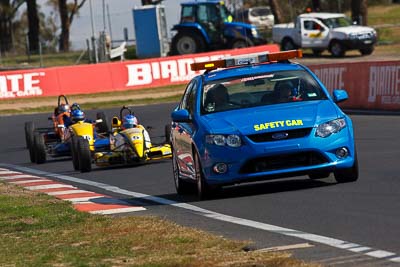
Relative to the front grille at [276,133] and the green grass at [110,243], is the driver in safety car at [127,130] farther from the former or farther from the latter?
the front grille at [276,133]

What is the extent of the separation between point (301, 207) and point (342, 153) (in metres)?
1.50

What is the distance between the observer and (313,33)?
171ft

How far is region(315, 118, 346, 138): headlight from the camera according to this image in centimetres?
1238

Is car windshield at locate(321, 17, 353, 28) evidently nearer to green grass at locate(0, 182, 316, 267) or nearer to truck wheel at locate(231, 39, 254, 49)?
truck wheel at locate(231, 39, 254, 49)

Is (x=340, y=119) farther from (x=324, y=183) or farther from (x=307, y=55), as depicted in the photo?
(x=307, y=55)

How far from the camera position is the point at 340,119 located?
12.6 m

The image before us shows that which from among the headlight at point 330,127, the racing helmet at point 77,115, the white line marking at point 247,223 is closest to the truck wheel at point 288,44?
the racing helmet at point 77,115

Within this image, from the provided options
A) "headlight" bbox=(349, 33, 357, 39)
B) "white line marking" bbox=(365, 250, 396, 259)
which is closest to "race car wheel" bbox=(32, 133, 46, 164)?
"white line marking" bbox=(365, 250, 396, 259)

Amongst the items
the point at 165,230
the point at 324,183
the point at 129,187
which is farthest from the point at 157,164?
the point at 165,230

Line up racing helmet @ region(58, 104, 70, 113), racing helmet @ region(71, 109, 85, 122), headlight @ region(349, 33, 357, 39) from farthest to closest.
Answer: headlight @ region(349, 33, 357, 39)
racing helmet @ region(58, 104, 70, 113)
racing helmet @ region(71, 109, 85, 122)

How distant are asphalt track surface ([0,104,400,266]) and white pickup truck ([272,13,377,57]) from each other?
31.5 metres

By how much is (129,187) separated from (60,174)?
4.08 meters

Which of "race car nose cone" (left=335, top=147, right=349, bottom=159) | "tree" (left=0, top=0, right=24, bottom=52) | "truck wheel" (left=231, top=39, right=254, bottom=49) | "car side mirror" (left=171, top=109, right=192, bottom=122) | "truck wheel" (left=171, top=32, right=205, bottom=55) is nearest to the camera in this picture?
"race car nose cone" (left=335, top=147, right=349, bottom=159)

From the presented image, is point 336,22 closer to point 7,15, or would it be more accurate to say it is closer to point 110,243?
point 110,243
